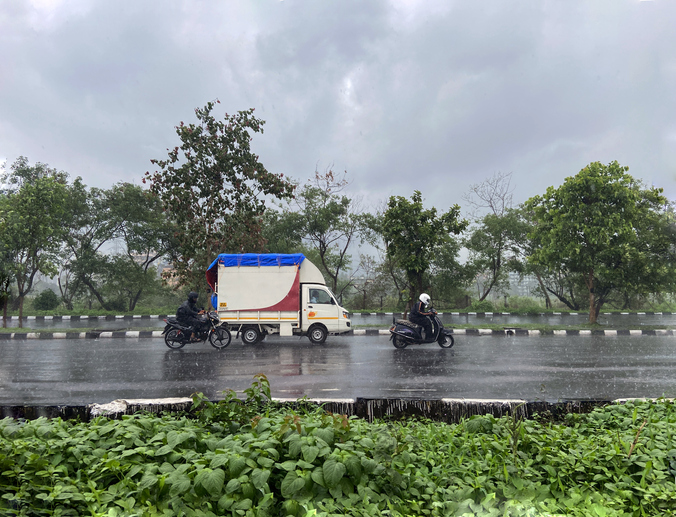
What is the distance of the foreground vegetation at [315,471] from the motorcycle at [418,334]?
328 inches

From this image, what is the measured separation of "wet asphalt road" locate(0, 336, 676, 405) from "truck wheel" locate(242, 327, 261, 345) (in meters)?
0.27

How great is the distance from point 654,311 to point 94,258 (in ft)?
123

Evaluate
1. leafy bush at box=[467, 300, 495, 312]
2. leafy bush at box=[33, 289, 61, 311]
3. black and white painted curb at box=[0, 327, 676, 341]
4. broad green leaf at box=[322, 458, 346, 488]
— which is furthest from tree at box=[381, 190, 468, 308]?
leafy bush at box=[33, 289, 61, 311]

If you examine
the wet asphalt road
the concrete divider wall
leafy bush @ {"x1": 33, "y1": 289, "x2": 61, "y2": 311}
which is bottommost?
the wet asphalt road

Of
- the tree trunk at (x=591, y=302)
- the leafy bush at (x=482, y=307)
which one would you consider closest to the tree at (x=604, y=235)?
the tree trunk at (x=591, y=302)

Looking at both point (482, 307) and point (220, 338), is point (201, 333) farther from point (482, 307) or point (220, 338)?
point (482, 307)

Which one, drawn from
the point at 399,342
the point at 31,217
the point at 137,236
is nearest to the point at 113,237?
the point at 137,236

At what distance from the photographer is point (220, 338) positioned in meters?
12.4

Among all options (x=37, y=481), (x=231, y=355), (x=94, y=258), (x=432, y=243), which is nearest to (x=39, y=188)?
(x=94, y=258)

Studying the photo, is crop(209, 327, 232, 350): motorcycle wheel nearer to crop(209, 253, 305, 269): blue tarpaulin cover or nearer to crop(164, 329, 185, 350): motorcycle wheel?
crop(164, 329, 185, 350): motorcycle wheel

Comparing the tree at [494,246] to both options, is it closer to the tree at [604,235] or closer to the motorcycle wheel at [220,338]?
the tree at [604,235]

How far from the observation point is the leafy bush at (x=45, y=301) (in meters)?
28.4

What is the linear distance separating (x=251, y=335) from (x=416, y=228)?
850 cm

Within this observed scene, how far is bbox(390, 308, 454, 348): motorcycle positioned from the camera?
1149cm
